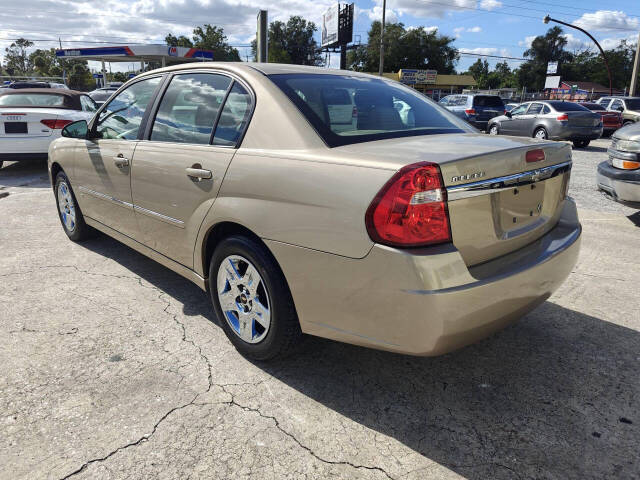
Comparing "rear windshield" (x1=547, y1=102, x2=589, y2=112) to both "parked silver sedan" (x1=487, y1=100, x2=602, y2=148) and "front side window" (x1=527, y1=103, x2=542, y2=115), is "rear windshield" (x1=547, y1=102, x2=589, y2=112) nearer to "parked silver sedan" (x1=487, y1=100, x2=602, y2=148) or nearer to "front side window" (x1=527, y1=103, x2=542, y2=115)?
"parked silver sedan" (x1=487, y1=100, x2=602, y2=148)

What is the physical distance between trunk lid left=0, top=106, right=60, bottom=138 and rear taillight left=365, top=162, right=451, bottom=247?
8595 millimetres

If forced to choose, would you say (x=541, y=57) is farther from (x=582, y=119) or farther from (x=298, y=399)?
(x=298, y=399)

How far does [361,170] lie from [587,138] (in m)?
14.9

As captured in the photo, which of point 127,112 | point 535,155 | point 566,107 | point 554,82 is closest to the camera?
point 535,155

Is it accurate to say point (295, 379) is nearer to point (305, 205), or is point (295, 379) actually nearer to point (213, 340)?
point (213, 340)

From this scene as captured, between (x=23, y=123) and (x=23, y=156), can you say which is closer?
(x=23, y=123)

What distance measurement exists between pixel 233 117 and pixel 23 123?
7.56 m

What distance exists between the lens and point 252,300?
2611 millimetres

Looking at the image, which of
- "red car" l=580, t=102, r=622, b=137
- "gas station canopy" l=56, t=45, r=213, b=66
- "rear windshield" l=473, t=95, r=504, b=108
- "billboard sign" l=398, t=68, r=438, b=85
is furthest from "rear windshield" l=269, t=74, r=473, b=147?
"billboard sign" l=398, t=68, r=438, b=85

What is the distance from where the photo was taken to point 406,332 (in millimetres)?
2016

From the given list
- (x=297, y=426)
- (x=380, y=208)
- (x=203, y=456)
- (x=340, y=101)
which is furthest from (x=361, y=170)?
(x=203, y=456)

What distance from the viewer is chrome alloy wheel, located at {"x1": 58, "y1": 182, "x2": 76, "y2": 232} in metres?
4.74

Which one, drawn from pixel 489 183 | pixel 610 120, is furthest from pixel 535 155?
pixel 610 120

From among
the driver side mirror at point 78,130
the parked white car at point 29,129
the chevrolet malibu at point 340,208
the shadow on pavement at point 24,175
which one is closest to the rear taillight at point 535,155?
the chevrolet malibu at point 340,208
